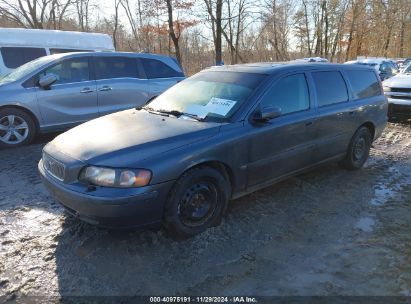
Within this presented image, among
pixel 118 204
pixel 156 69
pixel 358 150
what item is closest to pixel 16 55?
pixel 156 69

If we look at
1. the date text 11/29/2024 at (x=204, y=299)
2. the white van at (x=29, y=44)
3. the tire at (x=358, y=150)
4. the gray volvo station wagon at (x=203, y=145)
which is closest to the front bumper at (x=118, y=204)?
the gray volvo station wagon at (x=203, y=145)

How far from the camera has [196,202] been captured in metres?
3.48

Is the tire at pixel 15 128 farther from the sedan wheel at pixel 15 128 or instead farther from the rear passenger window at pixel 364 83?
the rear passenger window at pixel 364 83

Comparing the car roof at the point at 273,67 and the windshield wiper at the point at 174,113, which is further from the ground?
the car roof at the point at 273,67

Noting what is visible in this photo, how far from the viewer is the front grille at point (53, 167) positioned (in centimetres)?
330

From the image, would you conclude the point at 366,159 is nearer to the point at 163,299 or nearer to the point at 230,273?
the point at 230,273

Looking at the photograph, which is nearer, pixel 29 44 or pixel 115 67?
pixel 115 67

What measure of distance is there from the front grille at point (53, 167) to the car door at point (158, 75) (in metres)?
4.48

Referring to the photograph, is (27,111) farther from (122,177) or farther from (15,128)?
(122,177)

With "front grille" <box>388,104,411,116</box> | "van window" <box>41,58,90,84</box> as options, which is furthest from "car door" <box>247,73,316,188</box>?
"front grille" <box>388,104,411,116</box>

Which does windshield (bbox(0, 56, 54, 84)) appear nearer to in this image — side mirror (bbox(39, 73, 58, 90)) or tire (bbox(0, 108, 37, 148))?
side mirror (bbox(39, 73, 58, 90))

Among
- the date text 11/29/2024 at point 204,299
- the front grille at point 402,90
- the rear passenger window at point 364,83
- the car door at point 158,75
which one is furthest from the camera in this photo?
the front grille at point 402,90

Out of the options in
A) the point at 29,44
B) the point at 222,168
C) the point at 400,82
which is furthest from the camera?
the point at 29,44

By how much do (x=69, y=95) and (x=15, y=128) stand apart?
43.8 inches
